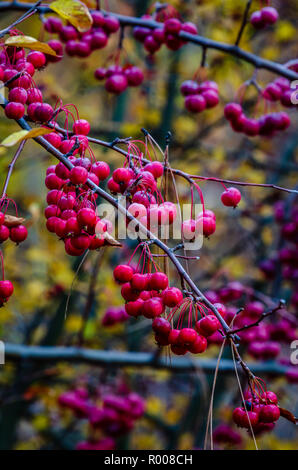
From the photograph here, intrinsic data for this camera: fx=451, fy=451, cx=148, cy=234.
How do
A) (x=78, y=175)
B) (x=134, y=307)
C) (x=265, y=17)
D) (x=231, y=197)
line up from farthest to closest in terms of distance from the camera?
(x=265, y=17), (x=231, y=197), (x=134, y=307), (x=78, y=175)

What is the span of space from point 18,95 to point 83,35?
38.5 inches

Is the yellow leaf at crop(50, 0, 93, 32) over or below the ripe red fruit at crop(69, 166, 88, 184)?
over

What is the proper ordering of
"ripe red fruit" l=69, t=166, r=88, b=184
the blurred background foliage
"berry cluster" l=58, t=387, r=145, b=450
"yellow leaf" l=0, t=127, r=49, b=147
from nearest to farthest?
1. "yellow leaf" l=0, t=127, r=49, b=147
2. "ripe red fruit" l=69, t=166, r=88, b=184
3. "berry cluster" l=58, t=387, r=145, b=450
4. the blurred background foliage

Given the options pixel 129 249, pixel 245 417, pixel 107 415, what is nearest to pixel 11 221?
pixel 245 417

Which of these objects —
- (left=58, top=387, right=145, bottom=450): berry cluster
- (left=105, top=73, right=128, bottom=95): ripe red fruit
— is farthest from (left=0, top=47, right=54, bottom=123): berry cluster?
(left=58, top=387, right=145, bottom=450): berry cluster

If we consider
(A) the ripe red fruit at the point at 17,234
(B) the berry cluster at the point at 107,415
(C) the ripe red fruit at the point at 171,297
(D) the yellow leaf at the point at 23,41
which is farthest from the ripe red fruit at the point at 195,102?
(B) the berry cluster at the point at 107,415

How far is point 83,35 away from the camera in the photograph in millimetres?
1862

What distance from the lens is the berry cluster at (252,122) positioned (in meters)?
1.93

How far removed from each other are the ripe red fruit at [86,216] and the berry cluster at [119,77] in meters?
1.07

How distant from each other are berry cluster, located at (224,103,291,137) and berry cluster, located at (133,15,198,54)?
342 mm

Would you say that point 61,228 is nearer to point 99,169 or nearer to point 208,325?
point 99,169

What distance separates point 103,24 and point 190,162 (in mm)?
1872

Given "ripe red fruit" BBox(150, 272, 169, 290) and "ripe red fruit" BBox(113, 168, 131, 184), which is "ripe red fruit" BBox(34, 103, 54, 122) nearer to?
"ripe red fruit" BBox(113, 168, 131, 184)

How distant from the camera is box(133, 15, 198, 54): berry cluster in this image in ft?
5.74
